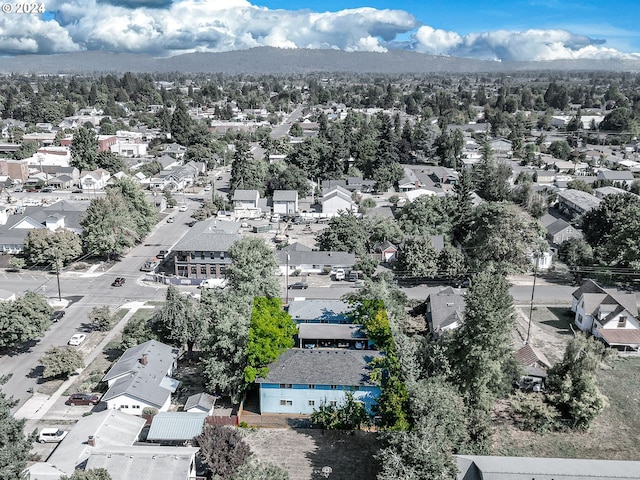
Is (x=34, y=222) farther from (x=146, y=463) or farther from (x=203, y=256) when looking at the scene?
(x=146, y=463)

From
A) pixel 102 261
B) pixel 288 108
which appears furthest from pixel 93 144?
pixel 288 108

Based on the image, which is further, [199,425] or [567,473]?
[199,425]

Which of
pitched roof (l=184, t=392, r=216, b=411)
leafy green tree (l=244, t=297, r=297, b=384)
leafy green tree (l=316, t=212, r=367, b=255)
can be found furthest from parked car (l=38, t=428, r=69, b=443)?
leafy green tree (l=316, t=212, r=367, b=255)

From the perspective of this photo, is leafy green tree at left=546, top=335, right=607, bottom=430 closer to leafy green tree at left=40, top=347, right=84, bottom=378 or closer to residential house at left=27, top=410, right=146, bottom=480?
residential house at left=27, top=410, right=146, bottom=480

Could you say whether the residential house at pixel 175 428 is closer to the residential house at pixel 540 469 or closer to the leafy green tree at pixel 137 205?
the residential house at pixel 540 469

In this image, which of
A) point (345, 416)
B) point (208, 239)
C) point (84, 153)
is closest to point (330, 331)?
point (345, 416)

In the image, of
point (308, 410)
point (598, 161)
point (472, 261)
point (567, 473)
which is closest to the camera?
point (567, 473)

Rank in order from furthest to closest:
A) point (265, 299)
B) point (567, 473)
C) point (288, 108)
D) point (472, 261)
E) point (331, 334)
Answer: point (288, 108), point (472, 261), point (265, 299), point (331, 334), point (567, 473)

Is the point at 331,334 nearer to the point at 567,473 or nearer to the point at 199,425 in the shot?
the point at 199,425

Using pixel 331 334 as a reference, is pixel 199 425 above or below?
below
